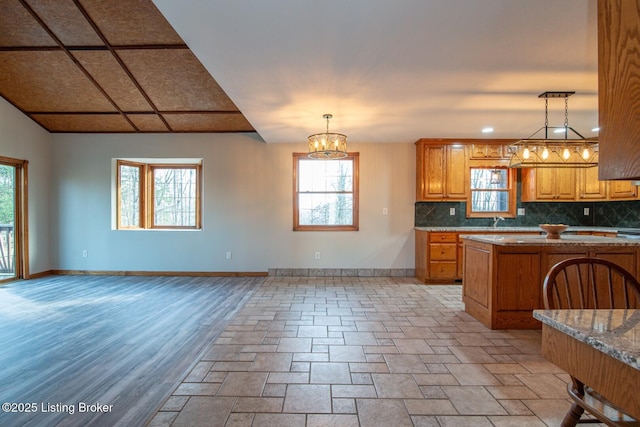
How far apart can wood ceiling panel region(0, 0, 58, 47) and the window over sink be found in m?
6.47

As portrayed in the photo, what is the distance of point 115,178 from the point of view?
562 cm

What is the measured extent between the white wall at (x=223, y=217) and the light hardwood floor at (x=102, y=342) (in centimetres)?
78

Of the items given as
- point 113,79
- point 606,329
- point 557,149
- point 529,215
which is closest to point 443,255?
point 529,215

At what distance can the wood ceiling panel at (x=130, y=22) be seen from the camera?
123 inches

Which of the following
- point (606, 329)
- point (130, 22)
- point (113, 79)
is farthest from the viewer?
point (113, 79)

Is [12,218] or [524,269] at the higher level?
[12,218]

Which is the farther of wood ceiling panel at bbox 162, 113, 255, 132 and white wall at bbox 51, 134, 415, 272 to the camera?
white wall at bbox 51, 134, 415, 272

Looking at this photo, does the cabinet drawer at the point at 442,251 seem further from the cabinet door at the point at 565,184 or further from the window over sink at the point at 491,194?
the cabinet door at the point at 565,184

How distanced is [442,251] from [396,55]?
3.42 metres

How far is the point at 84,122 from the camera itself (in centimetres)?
526

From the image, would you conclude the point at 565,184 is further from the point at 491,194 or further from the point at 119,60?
the point at 119,60

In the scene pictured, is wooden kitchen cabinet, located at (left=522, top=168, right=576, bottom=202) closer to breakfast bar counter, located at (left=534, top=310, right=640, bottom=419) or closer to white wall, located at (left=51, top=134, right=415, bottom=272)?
white wall, located at (left=51, top=134, right=415, bottom=272)

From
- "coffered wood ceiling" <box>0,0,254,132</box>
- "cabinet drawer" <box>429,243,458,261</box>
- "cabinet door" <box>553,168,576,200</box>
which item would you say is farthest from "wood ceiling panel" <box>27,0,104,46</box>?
"cabinet door" <box>553,168,576,200</box>

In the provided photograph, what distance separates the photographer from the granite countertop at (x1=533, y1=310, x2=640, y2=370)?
0.73 metres
